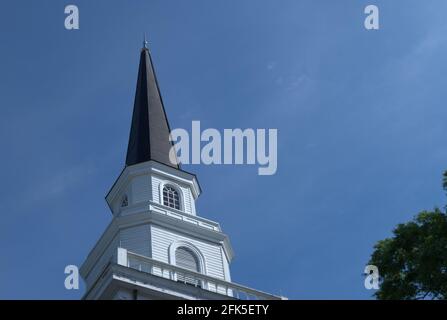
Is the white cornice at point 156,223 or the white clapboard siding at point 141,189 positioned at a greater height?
the white clapboard siding at point 141,189

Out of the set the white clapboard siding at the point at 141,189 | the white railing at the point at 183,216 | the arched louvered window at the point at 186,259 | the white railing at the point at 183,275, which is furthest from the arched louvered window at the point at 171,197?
the white railing at the point at 183,275

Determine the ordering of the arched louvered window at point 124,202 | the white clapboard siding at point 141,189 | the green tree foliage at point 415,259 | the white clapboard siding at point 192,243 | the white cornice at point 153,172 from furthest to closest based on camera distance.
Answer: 1. the white cornice at point 153,172
2. the arched louvered window at point 124,202
3. the white clapboard siding at point 141,189
4. the white clapboard siding at point 192,243
5. the green tree foliage at point 415,259

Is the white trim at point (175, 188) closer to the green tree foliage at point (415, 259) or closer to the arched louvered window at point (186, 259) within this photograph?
the arched louvered window at point (186, 259)

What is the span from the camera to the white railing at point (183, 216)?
34750 mm

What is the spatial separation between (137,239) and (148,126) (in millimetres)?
10699

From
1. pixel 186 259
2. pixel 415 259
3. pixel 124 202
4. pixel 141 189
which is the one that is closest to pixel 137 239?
pixel 186 259

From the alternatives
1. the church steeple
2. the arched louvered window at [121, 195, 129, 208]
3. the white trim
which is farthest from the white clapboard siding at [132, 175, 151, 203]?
the church steeple

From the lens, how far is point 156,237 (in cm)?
3350

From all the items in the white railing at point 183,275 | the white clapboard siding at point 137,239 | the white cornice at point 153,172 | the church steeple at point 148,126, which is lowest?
the white railing at point 183,275

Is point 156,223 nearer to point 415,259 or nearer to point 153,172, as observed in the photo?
point 153,172
